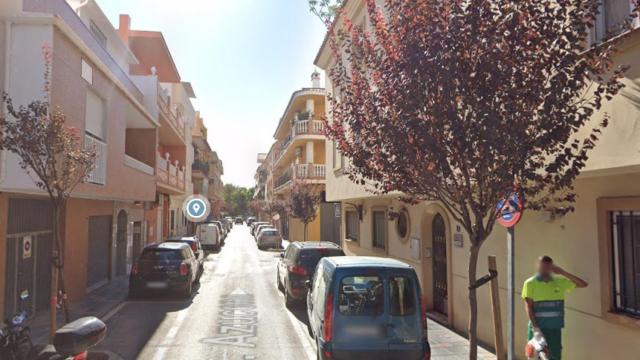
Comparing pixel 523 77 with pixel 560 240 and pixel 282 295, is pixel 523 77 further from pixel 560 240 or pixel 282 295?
pixel 282 295

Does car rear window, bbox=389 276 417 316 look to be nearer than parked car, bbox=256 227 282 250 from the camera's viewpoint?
Yes

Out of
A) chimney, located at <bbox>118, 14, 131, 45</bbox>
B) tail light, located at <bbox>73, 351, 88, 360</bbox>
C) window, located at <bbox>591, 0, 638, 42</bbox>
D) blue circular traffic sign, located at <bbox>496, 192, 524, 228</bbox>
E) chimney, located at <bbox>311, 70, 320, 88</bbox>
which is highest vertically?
chimney, located at <bbox>311, 70, 320, 88</bbox>

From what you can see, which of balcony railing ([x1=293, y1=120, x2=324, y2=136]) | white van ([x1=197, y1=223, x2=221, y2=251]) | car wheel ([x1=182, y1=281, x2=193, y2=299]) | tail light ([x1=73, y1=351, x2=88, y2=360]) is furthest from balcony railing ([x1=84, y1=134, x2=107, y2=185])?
white van ([x1=197, y1=223, x2=221, y2=251])

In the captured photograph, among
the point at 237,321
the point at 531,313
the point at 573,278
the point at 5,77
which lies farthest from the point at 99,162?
the point at 573,278

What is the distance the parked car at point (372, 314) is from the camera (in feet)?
20.7

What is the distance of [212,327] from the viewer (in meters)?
10.2

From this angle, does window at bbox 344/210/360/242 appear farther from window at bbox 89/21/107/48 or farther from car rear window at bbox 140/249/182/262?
window at bbox 89/21/107/48

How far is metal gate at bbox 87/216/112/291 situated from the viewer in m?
15.0

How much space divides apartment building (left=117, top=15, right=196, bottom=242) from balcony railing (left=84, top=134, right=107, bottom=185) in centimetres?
635

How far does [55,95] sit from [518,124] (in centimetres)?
794

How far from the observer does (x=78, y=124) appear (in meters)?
10.0

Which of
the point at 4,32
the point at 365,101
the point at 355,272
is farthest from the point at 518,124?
the point at 4,32

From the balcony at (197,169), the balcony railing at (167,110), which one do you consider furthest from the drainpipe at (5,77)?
the balcony at (197,169)

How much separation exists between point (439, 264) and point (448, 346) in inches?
121
